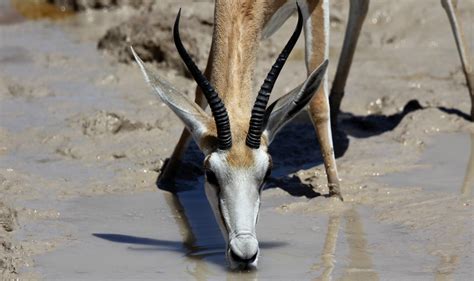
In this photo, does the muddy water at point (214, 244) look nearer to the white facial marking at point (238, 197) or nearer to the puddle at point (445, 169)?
the puddle at point (445, 169)

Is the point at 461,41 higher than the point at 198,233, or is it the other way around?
the point at 461,41

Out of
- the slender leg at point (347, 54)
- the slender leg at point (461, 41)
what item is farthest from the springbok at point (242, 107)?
the slender leg at point (461, 41)

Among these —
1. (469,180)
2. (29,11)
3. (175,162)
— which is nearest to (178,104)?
(175,162)

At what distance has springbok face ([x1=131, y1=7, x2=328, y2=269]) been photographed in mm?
7227

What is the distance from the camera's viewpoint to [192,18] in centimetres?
1409

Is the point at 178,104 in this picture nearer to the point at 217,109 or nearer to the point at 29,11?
the point at 217,109

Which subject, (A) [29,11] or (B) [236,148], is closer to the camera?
(B) [236,148]

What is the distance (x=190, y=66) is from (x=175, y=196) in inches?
85.3

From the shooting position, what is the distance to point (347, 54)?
11484 mm

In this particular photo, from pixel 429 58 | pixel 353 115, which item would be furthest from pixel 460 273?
pixel 429 58

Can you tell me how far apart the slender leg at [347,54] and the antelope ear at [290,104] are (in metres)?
3.40

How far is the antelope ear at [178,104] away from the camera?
308 inches

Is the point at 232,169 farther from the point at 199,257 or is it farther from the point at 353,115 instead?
the point at 353,115

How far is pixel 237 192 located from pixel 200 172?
2847 millimetres
